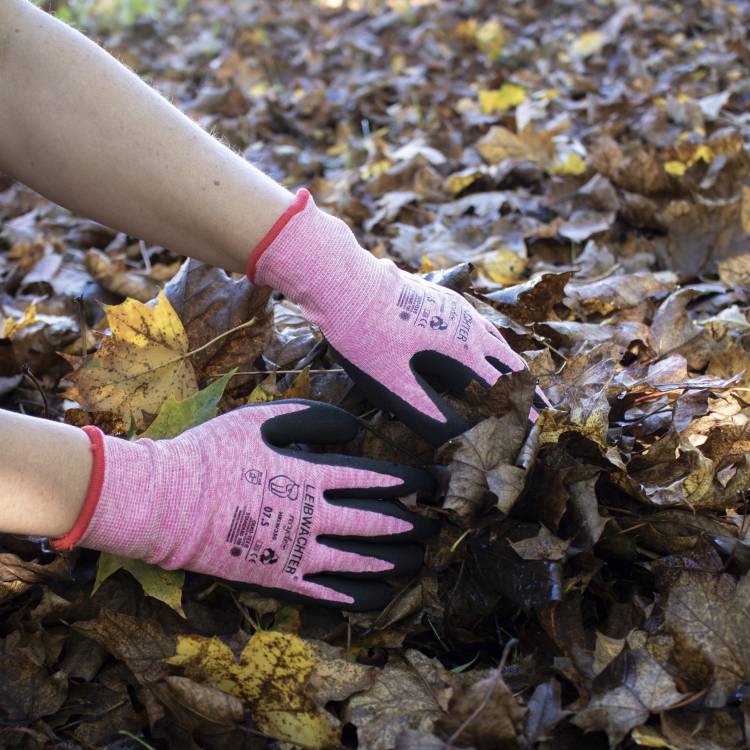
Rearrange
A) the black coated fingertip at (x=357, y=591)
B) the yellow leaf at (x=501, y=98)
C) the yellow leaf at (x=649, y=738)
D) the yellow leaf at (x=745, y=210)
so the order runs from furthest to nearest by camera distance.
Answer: the yellow leaf at (x=501, y=98) → the yellow leaf at (x=745, y=210) → the black coated fingertip at (x=357, y=591) → the yellow leaf at (x=649, y=738)

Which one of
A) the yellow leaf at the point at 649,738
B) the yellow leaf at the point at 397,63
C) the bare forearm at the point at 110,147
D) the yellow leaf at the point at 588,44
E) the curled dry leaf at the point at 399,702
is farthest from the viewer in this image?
the yellow leaf at the point at 397,63

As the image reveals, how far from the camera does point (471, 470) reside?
130 cm

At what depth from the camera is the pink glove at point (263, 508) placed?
1278mm

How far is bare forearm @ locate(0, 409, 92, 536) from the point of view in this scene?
1.22m

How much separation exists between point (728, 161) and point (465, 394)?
1.51 metres

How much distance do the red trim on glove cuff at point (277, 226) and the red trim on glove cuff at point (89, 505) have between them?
18.4 inches

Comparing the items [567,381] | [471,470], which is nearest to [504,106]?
[567,381]

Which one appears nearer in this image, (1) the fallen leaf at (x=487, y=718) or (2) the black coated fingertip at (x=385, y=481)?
(1) the fallen leaf at (x=487, y=718)

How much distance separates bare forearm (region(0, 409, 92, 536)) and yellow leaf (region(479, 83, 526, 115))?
3.01 m

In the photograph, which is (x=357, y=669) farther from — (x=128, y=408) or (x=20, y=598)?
(x=128, y=408)

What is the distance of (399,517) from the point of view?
139cm

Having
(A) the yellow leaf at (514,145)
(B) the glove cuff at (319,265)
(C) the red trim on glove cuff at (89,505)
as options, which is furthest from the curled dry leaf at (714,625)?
(A) the yellow leaf at (514,145)

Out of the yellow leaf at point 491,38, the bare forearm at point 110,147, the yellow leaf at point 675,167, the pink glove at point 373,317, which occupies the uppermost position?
the bare forearm at point 110,147

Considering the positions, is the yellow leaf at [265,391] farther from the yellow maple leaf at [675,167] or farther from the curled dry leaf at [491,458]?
the yellow maple leaf at [675,167]
